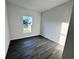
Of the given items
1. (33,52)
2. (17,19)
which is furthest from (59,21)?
(17,19)

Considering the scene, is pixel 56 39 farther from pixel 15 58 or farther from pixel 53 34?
pixel 15 58

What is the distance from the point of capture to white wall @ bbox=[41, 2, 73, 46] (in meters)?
3.50

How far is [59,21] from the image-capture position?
13.0ft

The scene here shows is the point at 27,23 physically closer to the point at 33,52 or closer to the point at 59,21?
the point at 59,21

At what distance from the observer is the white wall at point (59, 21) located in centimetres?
350

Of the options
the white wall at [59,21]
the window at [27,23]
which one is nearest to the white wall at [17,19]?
the window at [27,23]

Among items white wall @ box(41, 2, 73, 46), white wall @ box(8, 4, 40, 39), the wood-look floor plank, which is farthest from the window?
the wood-look floor plank

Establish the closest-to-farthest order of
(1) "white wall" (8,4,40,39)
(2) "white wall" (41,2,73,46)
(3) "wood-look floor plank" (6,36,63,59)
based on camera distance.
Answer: (3) "wood-look floor plank" (6,36,63,59)
(2) "white wall" (41,2,73,46)
(1) "white wall" (8,4,40,39)

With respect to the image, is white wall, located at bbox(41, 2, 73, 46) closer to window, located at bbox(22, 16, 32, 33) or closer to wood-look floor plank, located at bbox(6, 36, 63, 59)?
wood-look floor plank, located at bbox(6, 36, 63, 59)

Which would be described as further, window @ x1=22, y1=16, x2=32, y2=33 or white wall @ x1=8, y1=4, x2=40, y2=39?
window @ x1=22, y1=16, x2=32, y2=33

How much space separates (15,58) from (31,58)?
1.95ft

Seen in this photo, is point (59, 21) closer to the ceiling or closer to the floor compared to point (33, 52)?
closer to the ceiling

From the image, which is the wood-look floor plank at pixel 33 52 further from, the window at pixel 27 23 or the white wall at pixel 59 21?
the window at pixel 27 23

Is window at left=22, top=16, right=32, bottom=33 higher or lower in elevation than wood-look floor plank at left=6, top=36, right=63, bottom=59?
higher
